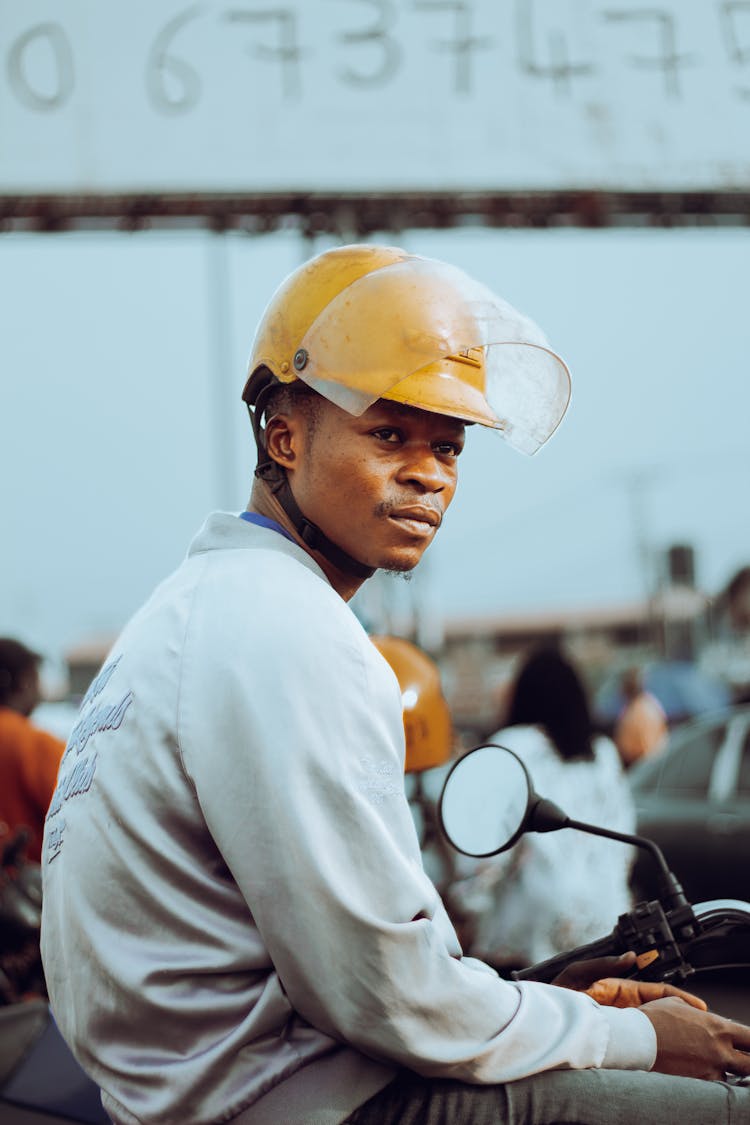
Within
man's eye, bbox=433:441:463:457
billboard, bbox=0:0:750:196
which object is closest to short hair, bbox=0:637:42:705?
billboard, bbox=0:0:750:196

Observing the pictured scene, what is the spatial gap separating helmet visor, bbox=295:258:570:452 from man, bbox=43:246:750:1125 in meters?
0.30

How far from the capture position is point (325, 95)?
19.6ft

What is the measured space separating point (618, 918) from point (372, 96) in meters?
4.91

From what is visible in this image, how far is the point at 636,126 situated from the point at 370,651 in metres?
5.03

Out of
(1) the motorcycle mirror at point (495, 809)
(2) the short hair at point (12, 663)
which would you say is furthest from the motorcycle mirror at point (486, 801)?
(2) the short hair at point (12, 663)

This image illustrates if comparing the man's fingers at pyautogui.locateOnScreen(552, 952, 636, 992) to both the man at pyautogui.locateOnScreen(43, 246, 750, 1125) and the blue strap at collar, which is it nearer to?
the man at pyautogui.locateOnScreen(43, 246, 750, 1125)

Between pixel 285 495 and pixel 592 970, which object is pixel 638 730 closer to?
pixel 592 970

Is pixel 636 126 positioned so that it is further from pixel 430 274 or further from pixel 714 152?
pixel 430 274

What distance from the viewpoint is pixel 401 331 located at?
6.19 ft

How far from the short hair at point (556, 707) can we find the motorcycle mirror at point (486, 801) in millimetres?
2752

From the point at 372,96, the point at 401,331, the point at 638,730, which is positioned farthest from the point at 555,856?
the point at 638,730

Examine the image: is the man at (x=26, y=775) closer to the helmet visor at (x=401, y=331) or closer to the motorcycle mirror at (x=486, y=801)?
the motorcycle mirror at (x=486, y=801)

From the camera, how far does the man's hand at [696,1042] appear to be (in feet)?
5.66

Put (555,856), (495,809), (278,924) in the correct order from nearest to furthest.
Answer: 1. (278,924)
2. (495,809)
3. (555,856)
